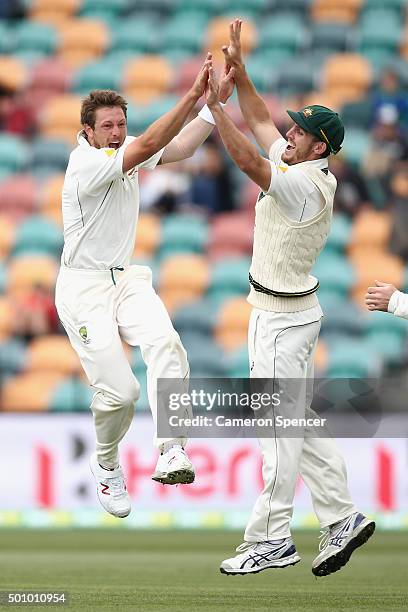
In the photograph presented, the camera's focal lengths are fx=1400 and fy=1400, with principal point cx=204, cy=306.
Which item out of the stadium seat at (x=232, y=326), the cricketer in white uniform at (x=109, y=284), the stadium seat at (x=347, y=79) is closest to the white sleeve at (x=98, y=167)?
the cricketer in white uniform at (x=109, y=284)

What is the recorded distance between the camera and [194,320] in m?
13.2

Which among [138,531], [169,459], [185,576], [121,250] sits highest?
[121,250]

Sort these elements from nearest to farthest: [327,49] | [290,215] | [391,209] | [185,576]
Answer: [290,215] → [185,576] → [391,209] → [327,49]

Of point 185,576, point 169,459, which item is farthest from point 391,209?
point 169,459

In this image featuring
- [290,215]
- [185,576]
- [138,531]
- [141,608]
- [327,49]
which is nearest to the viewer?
[141,608]

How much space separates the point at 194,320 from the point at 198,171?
6.38 ft

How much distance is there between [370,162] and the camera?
47.2 ft

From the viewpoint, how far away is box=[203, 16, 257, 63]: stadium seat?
52.6 ft

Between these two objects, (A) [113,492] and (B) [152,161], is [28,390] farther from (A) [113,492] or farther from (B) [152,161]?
(B) [152,161]

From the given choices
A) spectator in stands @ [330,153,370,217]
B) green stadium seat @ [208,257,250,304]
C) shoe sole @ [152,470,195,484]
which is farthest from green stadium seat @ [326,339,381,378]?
shoe sole @ [152,470,195,484]

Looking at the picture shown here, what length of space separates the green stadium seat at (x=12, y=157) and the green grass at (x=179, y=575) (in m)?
4.97

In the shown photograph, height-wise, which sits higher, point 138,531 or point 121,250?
point 121,250

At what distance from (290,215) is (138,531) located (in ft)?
17.2

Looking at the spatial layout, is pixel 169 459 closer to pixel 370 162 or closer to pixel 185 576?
pixel 185 576
